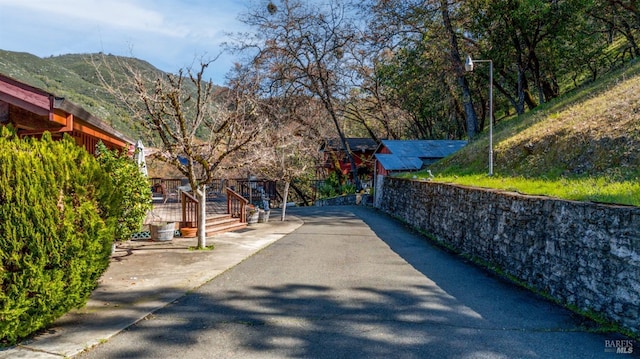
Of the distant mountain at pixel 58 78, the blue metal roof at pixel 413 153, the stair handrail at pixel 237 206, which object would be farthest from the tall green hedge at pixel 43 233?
the distant mountain at pixel 58 78

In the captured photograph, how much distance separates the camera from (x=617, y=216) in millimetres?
4910

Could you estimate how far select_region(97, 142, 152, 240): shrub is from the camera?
8195mm

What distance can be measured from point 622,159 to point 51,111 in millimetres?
10382

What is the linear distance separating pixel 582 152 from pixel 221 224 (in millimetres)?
10651

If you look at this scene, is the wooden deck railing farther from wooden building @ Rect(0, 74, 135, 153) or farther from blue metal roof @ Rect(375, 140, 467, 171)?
blue metal roof @ Rect(375, 140, 467, 171)

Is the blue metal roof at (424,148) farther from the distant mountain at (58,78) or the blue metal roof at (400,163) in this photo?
the distant mountain at (58,78)

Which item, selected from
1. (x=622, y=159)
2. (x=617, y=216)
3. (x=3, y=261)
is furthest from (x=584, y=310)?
(x=3, y=261)

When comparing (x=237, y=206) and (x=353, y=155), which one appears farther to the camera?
(x=353, y=155)

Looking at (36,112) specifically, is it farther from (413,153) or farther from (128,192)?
(413,153)

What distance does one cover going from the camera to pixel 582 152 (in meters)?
9.05

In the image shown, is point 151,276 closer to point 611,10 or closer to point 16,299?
point 16,299

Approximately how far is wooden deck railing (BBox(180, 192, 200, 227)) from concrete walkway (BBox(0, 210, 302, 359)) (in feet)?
2.41

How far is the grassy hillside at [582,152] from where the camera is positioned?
707 centimetres

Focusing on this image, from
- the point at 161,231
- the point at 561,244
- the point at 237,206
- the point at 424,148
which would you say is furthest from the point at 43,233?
the point at 424,148
